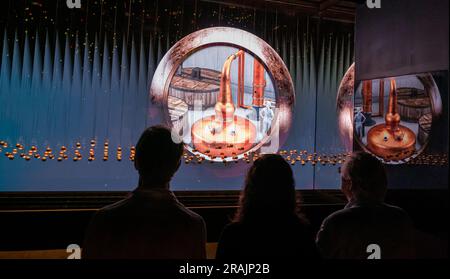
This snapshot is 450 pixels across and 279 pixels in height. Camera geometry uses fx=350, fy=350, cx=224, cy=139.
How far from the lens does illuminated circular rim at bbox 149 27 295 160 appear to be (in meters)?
3.98

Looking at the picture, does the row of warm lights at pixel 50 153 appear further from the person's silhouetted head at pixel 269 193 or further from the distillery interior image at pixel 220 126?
the person's silhouetted head at pixel 269 193

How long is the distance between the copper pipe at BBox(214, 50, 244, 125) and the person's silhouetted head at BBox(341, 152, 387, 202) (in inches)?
102

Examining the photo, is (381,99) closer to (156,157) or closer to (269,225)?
(269,225)

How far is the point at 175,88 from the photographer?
4.03 m

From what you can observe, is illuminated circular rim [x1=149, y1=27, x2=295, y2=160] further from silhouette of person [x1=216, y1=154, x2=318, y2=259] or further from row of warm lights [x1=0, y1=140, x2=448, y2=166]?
silhouette of person [x1=216, y1=154, x2=318, y2=259]

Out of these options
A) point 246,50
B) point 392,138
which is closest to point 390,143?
point 392,138

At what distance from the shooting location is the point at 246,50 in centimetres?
437

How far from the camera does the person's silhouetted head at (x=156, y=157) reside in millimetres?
1281

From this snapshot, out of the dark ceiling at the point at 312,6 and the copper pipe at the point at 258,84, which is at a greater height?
the dark ceiling at the point at 312,6

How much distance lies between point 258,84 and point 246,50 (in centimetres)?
45

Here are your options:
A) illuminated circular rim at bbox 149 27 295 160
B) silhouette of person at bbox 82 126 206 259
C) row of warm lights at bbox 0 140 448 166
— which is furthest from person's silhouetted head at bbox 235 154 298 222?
illuminated circular rim at bbox 149 27 295 160

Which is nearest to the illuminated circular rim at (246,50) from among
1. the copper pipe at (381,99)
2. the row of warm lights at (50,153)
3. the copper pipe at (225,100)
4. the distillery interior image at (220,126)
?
the distillery interior image at (220,126)

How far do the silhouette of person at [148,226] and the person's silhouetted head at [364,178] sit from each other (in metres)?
0.76
